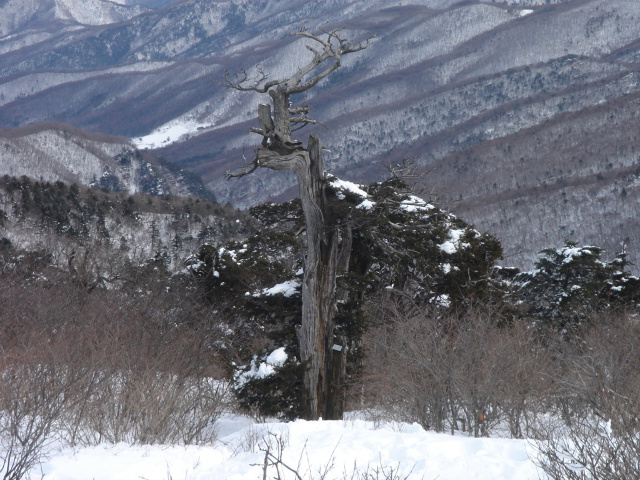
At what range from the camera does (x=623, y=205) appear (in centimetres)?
13375

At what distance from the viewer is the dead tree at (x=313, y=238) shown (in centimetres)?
1386

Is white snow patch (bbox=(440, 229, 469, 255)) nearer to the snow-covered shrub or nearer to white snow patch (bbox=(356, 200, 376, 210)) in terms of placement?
white snow patch (bbox=(356, 200, 376, 210))

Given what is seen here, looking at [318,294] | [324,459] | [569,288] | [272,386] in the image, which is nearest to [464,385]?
[318,294]

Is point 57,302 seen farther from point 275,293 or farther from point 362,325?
point 362,325

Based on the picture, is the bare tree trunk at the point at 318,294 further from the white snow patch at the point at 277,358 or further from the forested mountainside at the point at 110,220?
the forested mountainside at the point at 110,220

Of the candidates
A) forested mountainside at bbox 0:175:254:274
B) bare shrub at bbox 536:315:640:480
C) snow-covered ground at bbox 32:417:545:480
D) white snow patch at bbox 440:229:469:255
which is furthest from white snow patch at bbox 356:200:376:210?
forested mountainside at bbox 0:175:254:274

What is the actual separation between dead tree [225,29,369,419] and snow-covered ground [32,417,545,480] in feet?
18.2

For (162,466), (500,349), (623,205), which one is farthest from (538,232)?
(162,466)

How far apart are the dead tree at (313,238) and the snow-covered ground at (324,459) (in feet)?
18.2

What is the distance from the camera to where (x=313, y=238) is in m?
14.2

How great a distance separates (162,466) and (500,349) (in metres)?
8.86

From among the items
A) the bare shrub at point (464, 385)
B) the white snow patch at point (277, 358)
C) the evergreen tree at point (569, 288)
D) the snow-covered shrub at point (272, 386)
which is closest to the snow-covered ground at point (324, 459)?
the bare shrub at point (464, 385)

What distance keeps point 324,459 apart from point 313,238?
7.17 m

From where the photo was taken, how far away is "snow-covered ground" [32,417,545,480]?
6.96 meters
